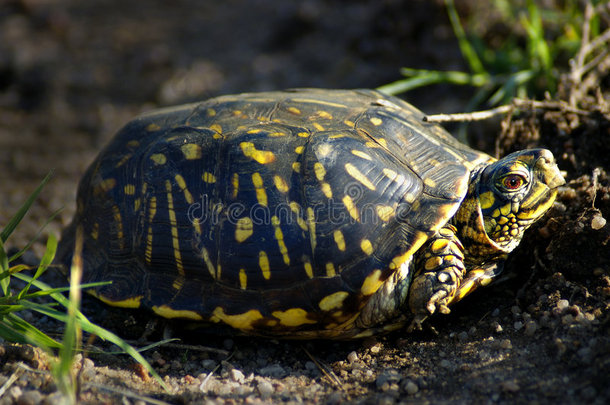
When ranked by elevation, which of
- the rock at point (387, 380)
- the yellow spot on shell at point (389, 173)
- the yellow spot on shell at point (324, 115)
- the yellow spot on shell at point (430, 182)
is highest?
the yellow spot on shell at point (324, 115)

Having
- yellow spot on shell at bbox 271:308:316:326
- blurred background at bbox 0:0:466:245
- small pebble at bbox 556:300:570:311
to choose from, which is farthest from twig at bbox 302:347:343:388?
blurred background at bbox 0:0:466:245

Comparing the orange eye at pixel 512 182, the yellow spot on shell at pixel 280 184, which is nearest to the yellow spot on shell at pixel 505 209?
the orange eye at pixel 512 182

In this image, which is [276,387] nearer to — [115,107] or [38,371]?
[38,371]

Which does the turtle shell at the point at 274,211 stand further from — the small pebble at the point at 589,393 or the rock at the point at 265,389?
the small pebble at the point at 589,393

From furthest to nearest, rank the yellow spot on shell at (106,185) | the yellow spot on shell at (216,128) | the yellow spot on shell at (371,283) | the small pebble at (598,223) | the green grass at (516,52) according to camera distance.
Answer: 1. the green grass at (516,52)
2. the yellow spot on shell at (106,185)
3. the yellow spot on shell at (216,128)
4. the small pebble at (598,223)
5. the yellow spot on shell at (371,283)

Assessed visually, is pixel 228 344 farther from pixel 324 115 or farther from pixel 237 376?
pixel 324 115

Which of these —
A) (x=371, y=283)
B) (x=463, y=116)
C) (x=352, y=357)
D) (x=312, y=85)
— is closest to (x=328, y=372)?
(x=352, y=357)

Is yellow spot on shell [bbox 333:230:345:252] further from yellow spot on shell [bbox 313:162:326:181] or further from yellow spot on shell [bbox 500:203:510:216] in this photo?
yellow spot on shell [bbox 500:203:510:216]

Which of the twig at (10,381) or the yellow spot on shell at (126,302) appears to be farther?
the yellow spot on shell at (126,302)
